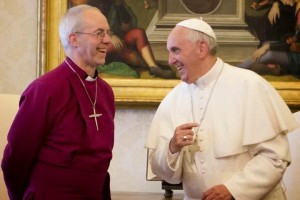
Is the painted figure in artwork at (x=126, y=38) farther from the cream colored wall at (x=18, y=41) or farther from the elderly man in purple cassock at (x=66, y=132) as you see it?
the elderly man in purple cassock at (x=66, y=132)

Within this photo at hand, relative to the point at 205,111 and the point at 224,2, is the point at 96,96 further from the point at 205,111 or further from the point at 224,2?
the point at 224,2

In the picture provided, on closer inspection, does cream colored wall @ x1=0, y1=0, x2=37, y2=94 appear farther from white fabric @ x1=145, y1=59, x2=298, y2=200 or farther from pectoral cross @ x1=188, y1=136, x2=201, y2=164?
pectoral cross @ x1=188, y1=136, x2=201, y2=164

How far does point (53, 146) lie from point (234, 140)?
0.89m

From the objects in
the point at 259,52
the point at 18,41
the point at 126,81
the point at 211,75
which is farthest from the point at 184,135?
the point at 18,41

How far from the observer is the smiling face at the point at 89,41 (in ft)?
8.67

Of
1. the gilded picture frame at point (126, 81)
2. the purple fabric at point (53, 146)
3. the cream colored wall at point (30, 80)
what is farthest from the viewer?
the cream colored wall at point (30, 80)

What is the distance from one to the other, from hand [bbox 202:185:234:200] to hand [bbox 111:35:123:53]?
1.58 metres

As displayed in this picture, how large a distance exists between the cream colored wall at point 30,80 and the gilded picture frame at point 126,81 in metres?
0.10

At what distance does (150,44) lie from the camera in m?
3.97

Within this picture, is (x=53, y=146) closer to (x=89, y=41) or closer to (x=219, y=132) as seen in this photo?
(x=89, y=41)

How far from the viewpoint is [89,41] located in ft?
8.68

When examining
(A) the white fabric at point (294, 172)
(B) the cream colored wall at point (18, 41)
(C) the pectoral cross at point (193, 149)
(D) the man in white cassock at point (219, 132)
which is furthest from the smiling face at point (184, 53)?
(B) the cream colored wall at point (18, 41)

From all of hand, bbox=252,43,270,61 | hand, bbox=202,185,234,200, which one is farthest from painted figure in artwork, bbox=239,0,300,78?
hand, bbox=202,185,234,200

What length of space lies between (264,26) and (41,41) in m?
1.56
